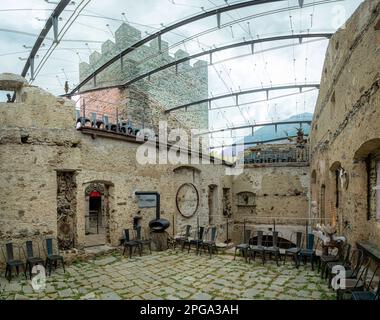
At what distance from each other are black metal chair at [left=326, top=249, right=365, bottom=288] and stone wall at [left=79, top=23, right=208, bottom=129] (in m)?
10.2

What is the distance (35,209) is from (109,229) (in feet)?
8.09

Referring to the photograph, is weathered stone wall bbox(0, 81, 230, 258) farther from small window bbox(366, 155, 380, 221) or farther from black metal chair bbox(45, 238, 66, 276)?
small window bbox(366, 155, 380, 221)

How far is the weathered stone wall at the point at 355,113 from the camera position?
15.6 feet

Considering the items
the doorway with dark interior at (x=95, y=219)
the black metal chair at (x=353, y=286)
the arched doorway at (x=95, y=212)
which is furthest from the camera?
the arched doorway at (x=95, y=212)

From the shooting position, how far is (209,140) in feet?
72.2

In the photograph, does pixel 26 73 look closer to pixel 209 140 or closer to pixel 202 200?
pixel 202 200

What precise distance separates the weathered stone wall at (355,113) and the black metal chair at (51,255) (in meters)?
6.84

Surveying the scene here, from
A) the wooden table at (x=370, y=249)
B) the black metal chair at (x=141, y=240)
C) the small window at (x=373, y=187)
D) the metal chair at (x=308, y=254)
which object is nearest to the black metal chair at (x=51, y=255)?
the black metal chair at (x=141, y=240)

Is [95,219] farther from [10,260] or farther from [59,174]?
[10,260]

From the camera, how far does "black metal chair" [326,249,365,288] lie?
4.83 m

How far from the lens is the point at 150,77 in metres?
16.5

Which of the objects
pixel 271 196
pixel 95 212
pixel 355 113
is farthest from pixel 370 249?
pixel 95 212

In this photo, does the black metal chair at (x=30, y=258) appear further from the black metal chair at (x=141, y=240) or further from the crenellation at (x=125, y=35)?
the crenellation at (x=125, y=35)
